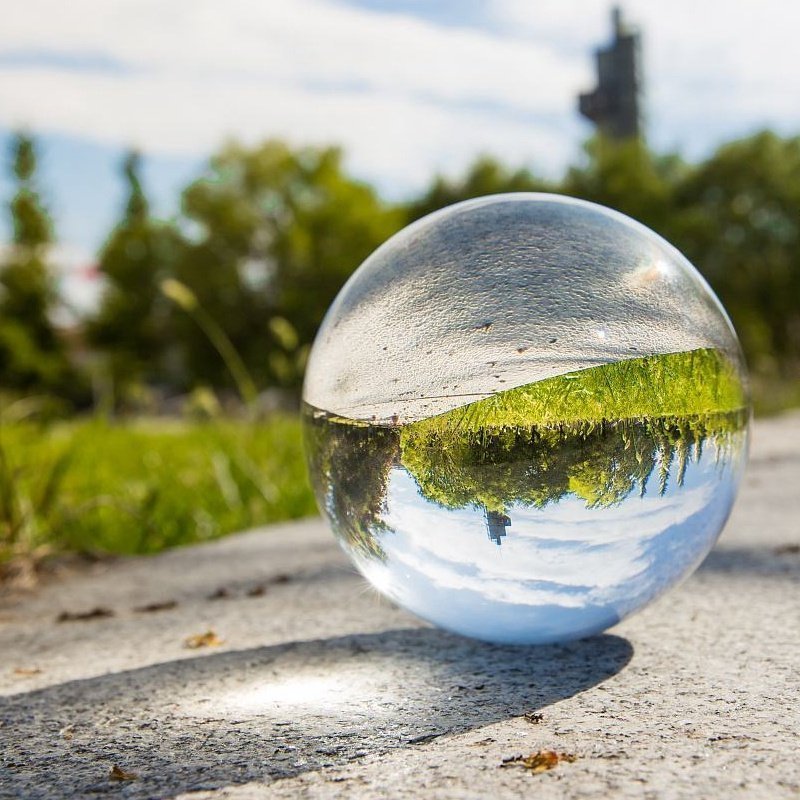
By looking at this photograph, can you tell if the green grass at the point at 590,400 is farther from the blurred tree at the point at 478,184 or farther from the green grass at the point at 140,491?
the blurred tree at the point at 478,184

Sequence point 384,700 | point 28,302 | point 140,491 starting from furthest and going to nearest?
point 28,302 < point 140,491 < point 384,700

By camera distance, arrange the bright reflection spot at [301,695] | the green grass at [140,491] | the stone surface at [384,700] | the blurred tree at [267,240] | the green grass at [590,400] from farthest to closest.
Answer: the blurred tree at [267,240] < the green grass at [140,491] < the bright reflection spot at [301,695] < the green grass at [590,400] < the stone surface at [384,700]

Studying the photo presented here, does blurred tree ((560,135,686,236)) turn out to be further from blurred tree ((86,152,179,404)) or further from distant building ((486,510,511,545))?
distant building ((486,510,511,545))

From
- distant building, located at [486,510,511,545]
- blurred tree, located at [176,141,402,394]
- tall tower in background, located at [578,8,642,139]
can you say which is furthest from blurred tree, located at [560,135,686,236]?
distant building, located at [486,510,511,545]

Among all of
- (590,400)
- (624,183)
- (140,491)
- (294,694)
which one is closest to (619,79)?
(140,491)

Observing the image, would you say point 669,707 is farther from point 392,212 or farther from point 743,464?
point 392,212

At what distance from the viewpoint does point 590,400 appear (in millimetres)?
2070

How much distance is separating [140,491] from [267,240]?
29.7 meters

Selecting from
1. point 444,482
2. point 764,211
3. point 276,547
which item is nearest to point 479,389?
point 444,482

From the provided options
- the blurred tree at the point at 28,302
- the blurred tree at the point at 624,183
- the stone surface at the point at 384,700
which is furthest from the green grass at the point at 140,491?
the blurred tree at the point at 28,302

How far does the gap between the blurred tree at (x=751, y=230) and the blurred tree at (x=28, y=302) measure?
22743 millimetres

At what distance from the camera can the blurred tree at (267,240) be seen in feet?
106

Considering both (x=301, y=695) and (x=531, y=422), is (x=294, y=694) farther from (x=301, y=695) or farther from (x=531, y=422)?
(x=531, y=422)

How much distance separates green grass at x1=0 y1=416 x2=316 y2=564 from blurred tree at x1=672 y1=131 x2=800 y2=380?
23883 mm
